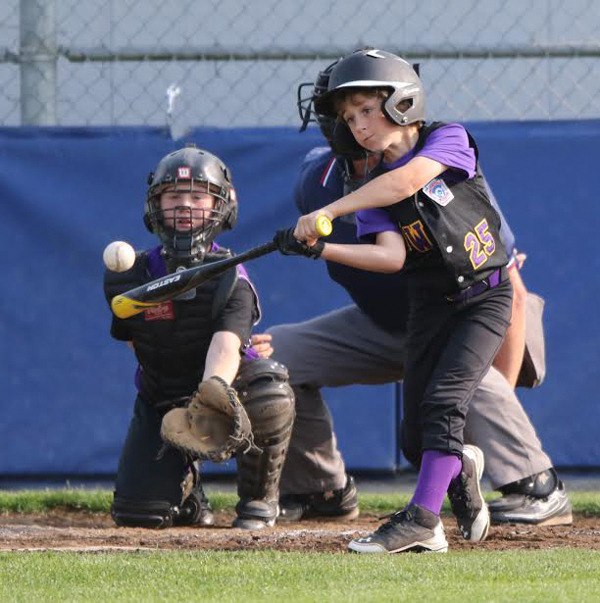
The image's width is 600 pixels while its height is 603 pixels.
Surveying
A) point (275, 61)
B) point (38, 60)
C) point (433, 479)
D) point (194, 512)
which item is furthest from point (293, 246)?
point (275, 61)

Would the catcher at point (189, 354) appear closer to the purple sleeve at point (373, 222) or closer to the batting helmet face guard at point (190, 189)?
the batting helmet face guard at point (190, 189)

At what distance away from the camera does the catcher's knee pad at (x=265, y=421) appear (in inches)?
205

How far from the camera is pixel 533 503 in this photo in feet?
17.2

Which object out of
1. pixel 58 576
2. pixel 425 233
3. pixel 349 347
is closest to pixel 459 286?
pixel 425 233

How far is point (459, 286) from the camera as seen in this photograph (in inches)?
181

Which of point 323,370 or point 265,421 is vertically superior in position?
point 323,370

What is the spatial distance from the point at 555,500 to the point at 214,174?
1.68 meters

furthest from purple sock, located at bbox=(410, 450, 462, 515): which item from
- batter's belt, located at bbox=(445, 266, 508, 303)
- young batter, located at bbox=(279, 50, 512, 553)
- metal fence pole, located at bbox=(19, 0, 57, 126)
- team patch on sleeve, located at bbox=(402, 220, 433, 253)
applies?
metal fence pole, located at bbox=(19, 0, 57, 126)

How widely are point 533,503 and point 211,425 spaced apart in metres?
1.18

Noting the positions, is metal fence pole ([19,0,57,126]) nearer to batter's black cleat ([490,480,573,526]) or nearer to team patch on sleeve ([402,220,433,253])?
team patch on sleeve ([402,220,433,253])

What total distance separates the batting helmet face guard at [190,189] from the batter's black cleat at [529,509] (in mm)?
1372

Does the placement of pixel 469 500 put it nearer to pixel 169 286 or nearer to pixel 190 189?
pixel 169 286

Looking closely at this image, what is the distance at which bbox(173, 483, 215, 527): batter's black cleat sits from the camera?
555 cm

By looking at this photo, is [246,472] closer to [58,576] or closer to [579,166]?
[58,576]
